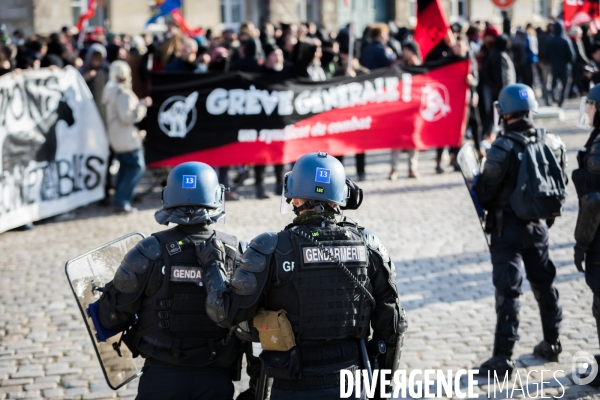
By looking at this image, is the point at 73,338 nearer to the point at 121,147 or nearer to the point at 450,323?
the point at 450,323

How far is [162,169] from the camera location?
1258 cm

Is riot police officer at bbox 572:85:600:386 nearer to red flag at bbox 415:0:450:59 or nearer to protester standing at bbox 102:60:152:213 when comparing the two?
protester standing at bbox 102:60:152:213

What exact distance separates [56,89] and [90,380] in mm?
6122

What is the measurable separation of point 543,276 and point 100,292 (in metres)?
3.24

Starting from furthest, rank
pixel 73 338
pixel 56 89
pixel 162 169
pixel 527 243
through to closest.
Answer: pixel 162 169, pixel 56 89, pixel 73 338, pixel 527 243

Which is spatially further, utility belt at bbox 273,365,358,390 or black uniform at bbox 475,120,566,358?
black uniform at bbox 475,120,566,358

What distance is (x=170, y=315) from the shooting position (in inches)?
171

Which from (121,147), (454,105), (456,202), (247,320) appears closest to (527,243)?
(247,320)

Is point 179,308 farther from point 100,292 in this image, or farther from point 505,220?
point 505,220

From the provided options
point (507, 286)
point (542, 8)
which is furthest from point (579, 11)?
point (542, 8)

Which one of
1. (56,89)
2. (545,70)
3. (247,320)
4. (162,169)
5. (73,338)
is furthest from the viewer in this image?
(545,70)

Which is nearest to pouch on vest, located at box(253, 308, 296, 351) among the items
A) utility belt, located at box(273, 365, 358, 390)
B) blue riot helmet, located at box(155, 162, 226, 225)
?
utility belt, located at box(273, 365, 358, 390)

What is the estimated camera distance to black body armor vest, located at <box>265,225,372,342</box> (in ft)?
13.3

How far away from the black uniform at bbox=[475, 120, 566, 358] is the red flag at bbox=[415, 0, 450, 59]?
23.3 feet
